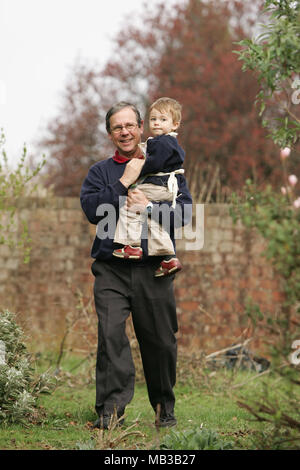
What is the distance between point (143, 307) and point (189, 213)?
2.28 ft

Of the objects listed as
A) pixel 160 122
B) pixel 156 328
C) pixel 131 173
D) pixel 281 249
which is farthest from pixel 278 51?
pixel 156 328

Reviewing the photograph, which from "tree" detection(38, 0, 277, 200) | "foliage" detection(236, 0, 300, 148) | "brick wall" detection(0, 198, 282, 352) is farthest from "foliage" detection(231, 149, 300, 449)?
"tree" detection(38, 0, 277, 200)

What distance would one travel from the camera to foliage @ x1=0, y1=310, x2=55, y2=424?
4.73 metres

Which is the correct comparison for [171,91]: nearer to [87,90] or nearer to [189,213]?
[87,90]

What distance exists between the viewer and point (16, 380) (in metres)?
4.77

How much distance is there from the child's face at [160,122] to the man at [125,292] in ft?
0.63

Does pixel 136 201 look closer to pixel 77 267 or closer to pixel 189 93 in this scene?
pixel 77 267

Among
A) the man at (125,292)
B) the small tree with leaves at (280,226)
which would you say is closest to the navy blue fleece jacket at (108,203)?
the man at (125,292)

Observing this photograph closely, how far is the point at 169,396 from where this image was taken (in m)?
4.79

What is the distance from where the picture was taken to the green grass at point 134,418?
412 centimetres

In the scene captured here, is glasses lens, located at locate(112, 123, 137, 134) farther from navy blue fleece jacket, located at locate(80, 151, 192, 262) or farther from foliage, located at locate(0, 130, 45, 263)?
foliage, located at locate(0, 130, 45, 263)

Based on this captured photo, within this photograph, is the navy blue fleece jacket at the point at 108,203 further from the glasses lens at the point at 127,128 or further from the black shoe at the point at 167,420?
the black shoe at the point at 167,420

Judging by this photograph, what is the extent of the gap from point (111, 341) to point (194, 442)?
3.52ft
